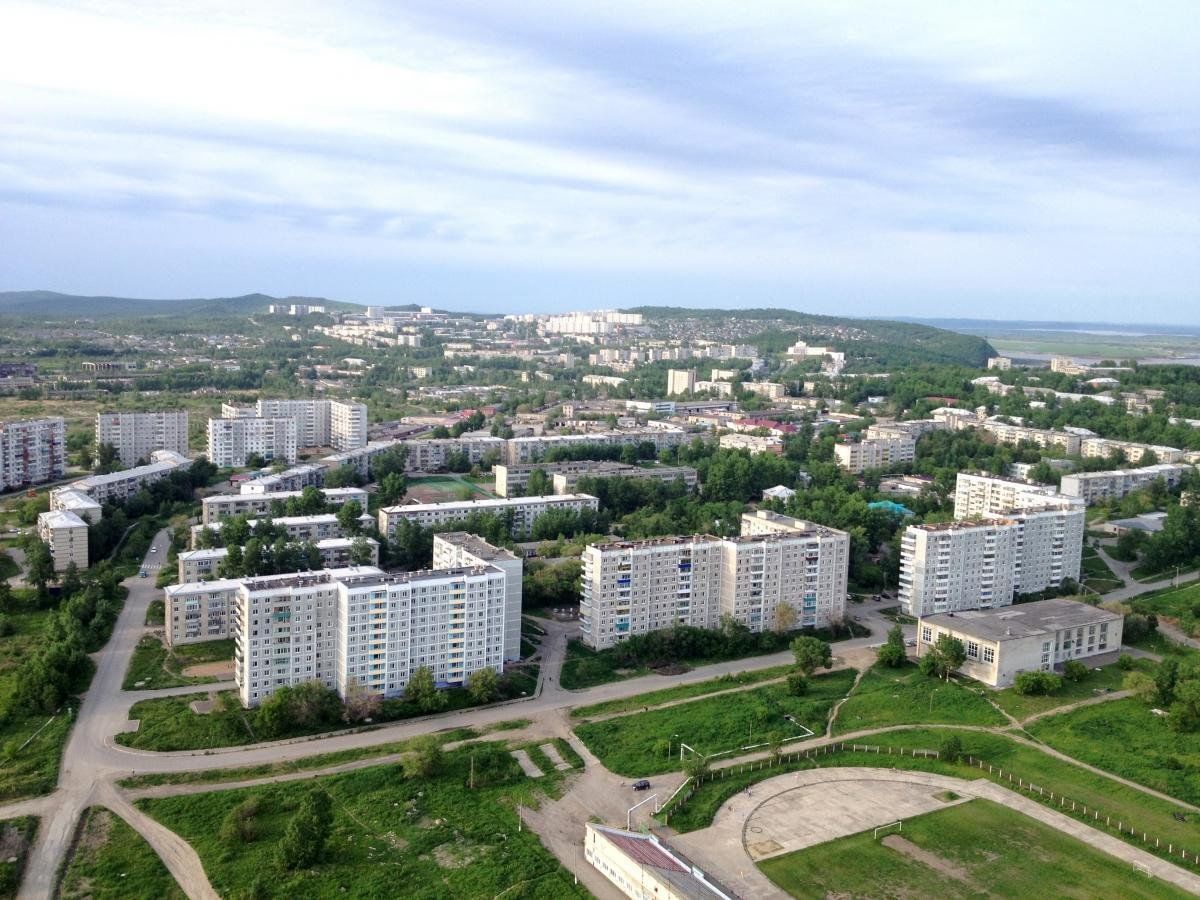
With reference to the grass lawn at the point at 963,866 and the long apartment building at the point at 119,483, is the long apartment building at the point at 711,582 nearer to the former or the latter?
the grass lawn at the point at 963,866

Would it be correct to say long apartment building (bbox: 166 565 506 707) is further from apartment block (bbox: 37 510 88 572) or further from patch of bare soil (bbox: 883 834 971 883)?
apartment block (bbox: 37 510 88 572)

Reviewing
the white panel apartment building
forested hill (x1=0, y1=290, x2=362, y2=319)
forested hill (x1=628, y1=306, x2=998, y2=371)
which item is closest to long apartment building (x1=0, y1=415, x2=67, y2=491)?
the white panel apartment building

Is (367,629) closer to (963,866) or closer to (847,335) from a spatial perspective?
(963,866)

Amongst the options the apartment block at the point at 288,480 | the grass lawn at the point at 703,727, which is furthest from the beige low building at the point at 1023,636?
the apartment block at the point at 288,480

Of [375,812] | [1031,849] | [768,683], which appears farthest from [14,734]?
[1031,849]

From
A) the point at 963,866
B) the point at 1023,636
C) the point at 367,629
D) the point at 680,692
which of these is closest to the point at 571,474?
the point at 680,692

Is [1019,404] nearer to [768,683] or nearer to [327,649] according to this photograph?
[768,683]
